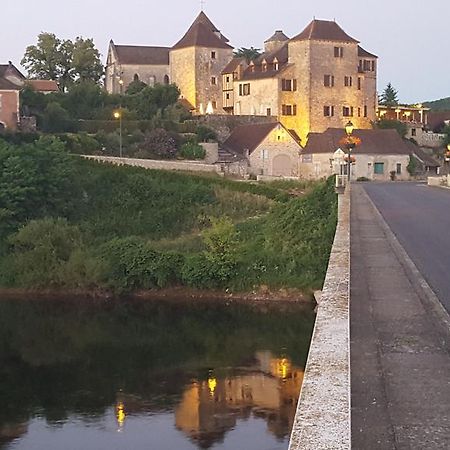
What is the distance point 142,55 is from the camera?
75.1 m

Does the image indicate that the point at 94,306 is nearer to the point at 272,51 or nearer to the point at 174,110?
the point at 174,110

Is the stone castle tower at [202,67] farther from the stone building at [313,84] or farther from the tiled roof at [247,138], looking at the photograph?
the tiled roof at [247,138]

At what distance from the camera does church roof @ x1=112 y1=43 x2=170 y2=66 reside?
244 feet

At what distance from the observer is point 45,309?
31.0 metres

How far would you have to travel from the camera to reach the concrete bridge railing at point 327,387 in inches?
138

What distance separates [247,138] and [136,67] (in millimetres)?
23128

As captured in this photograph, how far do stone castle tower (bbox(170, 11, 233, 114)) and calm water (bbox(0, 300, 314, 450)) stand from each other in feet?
134

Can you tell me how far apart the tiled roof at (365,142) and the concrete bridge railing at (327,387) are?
4921 centimetres

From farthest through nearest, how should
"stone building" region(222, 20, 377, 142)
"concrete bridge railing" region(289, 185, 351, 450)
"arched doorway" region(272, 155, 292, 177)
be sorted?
"stone building" region(222, 20, 377, 142)
"arched doorway" region(272, 155, 292, 177)
"concrete bridge railing" region(289, 185, 351, 450)

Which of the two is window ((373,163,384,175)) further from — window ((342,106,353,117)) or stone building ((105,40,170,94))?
stone building ((105,40,170,94))

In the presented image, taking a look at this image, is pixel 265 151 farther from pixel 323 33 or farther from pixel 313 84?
pixel 323 33

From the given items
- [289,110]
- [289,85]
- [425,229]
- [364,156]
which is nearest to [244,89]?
[289,85]

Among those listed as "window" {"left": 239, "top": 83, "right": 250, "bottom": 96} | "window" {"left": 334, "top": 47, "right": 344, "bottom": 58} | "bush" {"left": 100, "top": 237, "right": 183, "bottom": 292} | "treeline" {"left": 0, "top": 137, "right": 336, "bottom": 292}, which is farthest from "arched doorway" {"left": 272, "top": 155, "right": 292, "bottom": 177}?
"bush" {"left": 100, "top": 237, "right": 183, "bottom": 292}

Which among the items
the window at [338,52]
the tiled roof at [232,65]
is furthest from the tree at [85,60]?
the window at [338,52]
